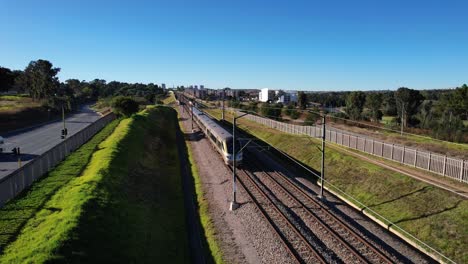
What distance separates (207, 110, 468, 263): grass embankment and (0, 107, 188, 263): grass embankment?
50.1 ft

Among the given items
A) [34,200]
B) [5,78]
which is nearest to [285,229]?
[34,200]

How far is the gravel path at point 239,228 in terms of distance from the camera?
63.1 ft

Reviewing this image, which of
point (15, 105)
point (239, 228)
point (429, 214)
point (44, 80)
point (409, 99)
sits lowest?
point (239, 228)

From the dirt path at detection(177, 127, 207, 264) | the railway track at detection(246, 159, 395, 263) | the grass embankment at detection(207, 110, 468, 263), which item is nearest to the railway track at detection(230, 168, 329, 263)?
the railway track at detection(246, 159, 395, 263)

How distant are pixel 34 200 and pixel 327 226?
18462 mm

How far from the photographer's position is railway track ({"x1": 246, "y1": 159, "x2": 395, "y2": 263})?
748 inches

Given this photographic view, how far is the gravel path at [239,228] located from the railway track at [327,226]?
307 centimetres

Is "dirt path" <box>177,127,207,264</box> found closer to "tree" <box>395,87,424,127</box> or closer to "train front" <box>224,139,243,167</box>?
"train front" <box>224,139,243,167</box>

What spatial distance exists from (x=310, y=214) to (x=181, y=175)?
17.1 meters

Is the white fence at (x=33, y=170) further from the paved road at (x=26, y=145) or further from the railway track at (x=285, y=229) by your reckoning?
the railway track at (x=285, y=229)

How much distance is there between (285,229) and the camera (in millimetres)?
22328

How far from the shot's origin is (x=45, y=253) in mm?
14078

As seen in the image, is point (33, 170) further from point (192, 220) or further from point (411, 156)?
point (411, 156)

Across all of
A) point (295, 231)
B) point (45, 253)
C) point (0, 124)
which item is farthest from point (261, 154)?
point (0, 124)
